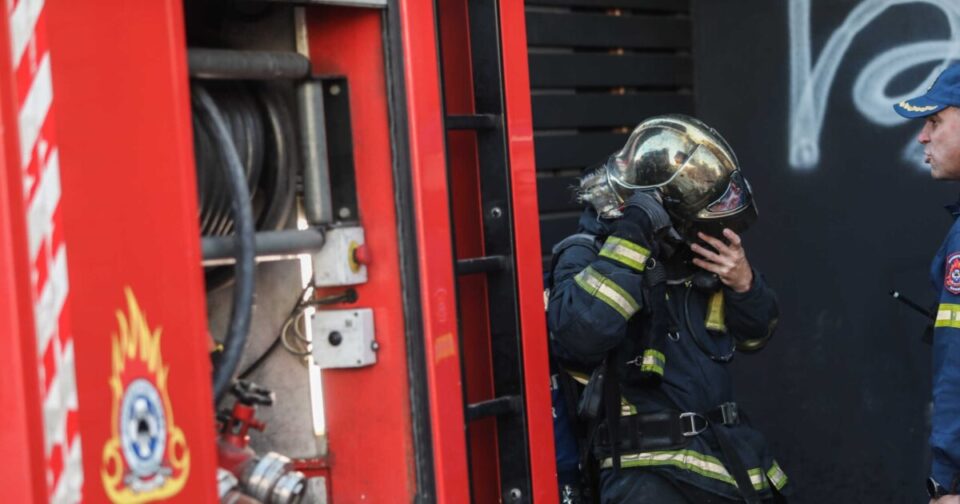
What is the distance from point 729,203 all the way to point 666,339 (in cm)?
45

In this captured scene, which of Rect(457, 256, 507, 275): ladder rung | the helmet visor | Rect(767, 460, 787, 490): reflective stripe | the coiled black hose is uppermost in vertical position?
the coiled black hose

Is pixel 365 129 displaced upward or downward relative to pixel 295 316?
upward

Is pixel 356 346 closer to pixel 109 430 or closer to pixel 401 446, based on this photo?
pixel 401 446

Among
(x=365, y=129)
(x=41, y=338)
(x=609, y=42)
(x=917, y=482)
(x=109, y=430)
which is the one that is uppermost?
(x=609, y=42)

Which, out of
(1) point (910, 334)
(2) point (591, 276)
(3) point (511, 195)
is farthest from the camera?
(1) point (910, 334)

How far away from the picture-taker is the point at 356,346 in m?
2.84

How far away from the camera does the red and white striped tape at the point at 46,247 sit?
212cm

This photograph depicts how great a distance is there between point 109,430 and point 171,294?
0.25 meters

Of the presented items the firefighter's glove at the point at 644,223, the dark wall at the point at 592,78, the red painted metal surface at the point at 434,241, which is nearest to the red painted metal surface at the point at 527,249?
A: the red painted metal surface at the point at 434,241

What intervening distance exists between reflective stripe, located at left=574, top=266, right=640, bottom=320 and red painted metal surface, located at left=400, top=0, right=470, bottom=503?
3.14ft

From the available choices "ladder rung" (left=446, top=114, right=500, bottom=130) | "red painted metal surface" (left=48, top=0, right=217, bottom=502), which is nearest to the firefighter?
"ladder rung" (left=446, top=114, right=500, bottom=130)

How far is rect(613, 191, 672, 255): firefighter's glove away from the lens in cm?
388

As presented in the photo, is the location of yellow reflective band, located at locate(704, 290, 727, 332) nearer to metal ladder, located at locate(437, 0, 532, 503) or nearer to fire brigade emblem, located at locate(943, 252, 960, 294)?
fire brigade emblem, located at locate(943, 252, 960, 294)

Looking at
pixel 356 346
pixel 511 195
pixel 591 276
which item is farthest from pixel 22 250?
pixel 591 276
